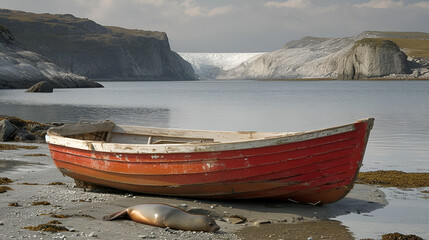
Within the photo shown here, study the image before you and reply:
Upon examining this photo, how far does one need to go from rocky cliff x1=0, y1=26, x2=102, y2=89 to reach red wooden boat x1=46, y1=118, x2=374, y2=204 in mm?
90751

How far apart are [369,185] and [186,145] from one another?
5.82 m

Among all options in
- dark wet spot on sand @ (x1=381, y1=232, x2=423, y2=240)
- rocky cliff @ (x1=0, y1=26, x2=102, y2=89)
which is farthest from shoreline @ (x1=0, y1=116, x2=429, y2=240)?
rocky cliff @ (x1=0, y1=26, x2=102, y2=89)

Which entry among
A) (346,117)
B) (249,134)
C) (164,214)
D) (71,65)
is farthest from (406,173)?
(71,65)

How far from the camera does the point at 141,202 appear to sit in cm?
1123

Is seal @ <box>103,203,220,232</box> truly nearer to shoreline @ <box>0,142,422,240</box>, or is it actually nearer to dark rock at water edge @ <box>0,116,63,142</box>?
shoreline @ <box>0,142,422,240</box>

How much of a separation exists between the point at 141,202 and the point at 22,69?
3757 inches

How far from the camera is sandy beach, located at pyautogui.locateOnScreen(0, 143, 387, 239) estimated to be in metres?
8.72

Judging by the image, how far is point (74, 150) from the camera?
1253 centimetres

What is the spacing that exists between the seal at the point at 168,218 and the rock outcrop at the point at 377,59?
166 meters

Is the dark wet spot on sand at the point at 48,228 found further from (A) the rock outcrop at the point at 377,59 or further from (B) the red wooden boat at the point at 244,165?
(A) the rock outcrop at the point at 377,59

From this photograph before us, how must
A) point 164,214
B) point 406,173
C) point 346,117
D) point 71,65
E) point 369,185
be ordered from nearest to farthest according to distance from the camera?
point 164,214
point 369,185
point 406,173
point 346,117
point 71,65

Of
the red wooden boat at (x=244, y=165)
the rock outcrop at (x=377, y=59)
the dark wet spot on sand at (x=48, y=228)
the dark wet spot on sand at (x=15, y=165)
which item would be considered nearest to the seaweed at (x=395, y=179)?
the red wooden boat at (x=244, y=165)

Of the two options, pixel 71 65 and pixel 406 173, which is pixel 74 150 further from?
pixel 71 65

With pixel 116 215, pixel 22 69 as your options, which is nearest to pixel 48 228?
pixel 116 215
